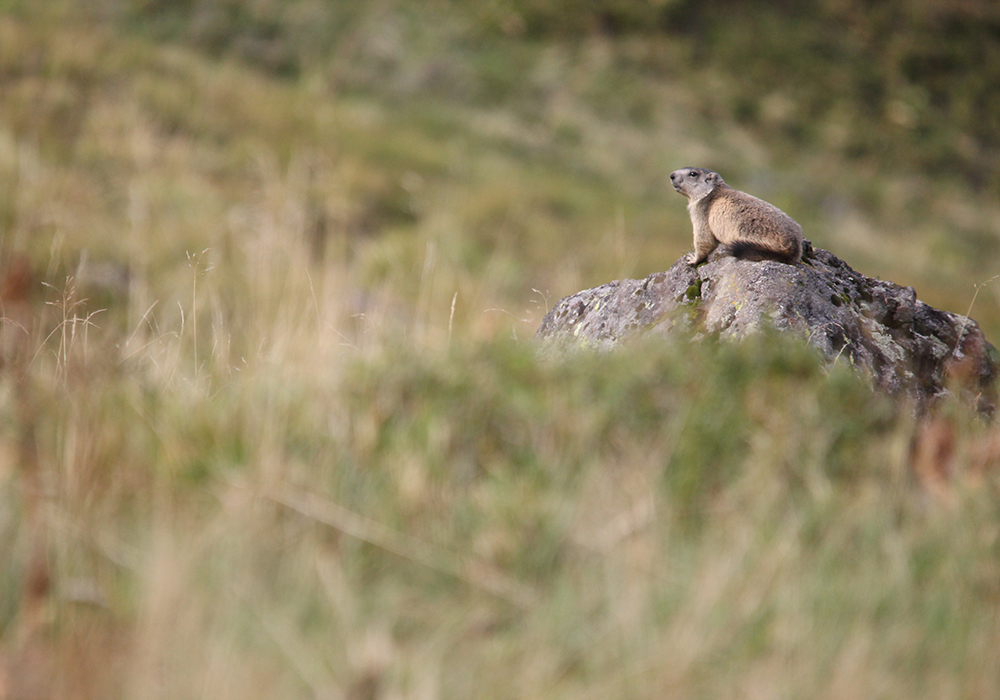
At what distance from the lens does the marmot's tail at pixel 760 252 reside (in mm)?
3418

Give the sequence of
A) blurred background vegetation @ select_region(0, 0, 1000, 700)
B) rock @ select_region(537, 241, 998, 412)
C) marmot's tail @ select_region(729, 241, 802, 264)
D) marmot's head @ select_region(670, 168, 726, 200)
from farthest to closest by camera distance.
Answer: marmot's head @ select_region(670, 168, 726, 200) < marmot's tail @ select_region(729, 241, 802, 264) < rock @ select_region(537, 241, 998, 412) < blurred background vegetation @ select_region(0, 0, 1000, 700)

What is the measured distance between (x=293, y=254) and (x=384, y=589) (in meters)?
2.05

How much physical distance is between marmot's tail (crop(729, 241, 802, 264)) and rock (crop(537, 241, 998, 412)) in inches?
A: 2.2

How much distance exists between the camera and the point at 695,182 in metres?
4.18

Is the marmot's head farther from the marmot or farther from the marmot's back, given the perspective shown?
the marmot's back

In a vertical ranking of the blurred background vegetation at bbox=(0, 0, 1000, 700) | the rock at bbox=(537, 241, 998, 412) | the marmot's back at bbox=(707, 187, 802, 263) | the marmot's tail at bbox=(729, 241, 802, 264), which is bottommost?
the blurred background vegetation at bbox=(0, 0, 1000, 700)

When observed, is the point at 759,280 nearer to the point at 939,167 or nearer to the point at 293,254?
the point at 293,254

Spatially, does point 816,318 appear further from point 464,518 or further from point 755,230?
point 464,518

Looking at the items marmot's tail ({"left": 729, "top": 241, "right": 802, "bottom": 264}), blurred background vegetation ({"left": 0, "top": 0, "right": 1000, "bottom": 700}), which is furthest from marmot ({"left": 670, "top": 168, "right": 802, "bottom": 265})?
blurred background vegetation ({"left": 0, "top": 0, "right": 1000, "bottom": 700})

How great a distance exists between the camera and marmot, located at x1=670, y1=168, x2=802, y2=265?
135 inches

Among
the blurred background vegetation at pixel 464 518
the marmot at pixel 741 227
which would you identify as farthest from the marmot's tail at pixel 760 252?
the blurred background vegetation at pixel 464 518

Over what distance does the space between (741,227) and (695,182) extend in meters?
0.70

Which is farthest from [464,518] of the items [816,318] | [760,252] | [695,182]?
[695,182]

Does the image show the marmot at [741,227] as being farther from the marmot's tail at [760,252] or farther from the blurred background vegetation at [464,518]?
the blurred background vegetation at [464,518]
